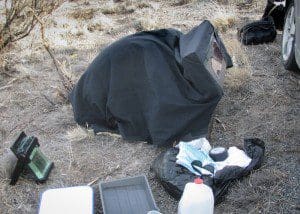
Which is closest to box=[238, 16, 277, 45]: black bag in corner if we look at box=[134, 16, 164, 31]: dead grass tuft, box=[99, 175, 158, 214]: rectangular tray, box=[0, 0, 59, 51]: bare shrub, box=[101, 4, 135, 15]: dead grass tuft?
box=[134, 16, 164, 31]: dead grass tuft

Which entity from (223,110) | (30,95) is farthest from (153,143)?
(30,95)

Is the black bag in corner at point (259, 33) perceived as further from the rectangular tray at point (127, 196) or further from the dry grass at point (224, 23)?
the rectangular tray at point (127, 196)

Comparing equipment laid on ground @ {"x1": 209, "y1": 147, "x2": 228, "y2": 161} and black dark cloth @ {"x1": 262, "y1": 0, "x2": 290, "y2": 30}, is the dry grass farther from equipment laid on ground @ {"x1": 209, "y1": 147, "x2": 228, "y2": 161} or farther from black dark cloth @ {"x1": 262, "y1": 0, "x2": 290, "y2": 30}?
equipment laid on ground @ {"x1": 209, "y1": 147, "x2": 228, "y2": 161}

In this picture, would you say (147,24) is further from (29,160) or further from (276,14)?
(29,160)

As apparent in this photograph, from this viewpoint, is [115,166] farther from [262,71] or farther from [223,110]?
[262,71]

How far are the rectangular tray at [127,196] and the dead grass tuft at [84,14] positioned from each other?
16.3 ft

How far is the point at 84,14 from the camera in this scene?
8.45 meters

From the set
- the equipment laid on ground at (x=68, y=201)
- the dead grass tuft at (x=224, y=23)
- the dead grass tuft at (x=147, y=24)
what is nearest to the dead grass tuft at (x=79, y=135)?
the equipment laid on ground at (x=68, y=201)

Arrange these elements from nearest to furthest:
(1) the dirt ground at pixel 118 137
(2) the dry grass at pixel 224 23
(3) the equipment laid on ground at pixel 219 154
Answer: (1) the dirt ground at pixel 118 137 → (3) the equipment laid on ground at pixel 219 154 → (2) the dry grass at pixel 224 23

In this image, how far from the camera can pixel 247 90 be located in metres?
5.21

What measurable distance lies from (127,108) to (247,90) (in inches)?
59.3

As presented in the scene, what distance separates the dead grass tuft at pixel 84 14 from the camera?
27.3 feet

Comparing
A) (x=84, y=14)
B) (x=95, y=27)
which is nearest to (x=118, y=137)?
(x=95, y=27)

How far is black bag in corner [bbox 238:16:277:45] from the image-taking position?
6.33 metres
